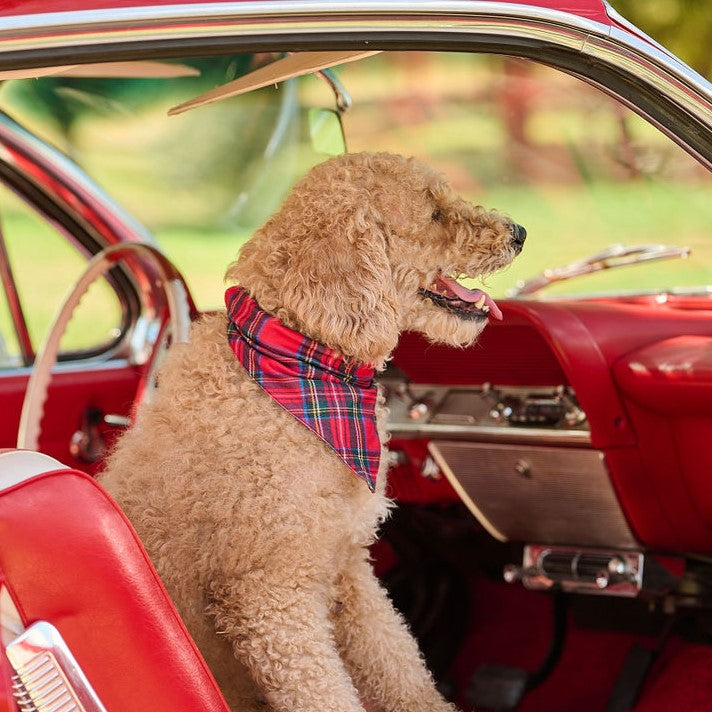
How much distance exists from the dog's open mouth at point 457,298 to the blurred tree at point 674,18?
16.9 ft

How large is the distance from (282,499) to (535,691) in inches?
65.3

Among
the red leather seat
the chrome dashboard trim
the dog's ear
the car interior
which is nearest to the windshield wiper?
the car interior

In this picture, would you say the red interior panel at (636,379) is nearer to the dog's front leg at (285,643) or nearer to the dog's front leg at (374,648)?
the dog's front leg at (374,648)

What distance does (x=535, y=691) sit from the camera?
123 inches

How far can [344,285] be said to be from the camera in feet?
6.20

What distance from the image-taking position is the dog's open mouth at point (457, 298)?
7.02 feet

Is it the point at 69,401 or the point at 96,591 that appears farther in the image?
the point at 69,401

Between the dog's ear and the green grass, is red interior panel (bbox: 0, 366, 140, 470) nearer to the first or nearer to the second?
the green grass

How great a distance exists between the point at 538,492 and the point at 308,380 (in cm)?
109

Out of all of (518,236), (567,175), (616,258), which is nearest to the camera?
(518,236)

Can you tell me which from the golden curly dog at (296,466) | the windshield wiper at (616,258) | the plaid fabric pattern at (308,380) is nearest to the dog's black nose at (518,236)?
the golden curly dog at (296,466)

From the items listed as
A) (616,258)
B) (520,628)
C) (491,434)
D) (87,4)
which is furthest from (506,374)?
(87,4)

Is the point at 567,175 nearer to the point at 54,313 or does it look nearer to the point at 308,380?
the point at 54,313

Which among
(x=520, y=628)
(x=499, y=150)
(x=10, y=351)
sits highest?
(x=499, y=150)
